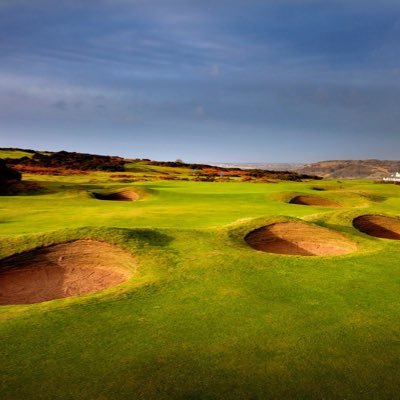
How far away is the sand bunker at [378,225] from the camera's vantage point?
1827cm

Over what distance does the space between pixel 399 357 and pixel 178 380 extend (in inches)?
124

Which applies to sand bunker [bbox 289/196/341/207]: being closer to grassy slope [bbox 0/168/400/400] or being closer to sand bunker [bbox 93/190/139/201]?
sand bunker [bbox 93/190/139/201]

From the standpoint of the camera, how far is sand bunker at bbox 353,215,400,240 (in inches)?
719

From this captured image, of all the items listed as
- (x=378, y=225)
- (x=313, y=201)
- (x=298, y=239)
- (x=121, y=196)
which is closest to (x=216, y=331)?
(x=298, y=239)

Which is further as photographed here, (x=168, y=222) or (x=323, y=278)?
(x=168, y=222)

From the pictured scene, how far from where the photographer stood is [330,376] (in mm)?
4973

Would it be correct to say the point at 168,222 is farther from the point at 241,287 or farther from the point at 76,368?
the point at 76,368

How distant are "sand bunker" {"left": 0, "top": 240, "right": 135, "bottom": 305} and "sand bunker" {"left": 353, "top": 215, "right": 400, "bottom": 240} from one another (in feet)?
38.3

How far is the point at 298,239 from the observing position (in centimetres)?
1544

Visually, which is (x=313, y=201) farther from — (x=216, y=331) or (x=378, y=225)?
(x=216, y=331)

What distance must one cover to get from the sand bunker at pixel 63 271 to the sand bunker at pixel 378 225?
38.3 ft

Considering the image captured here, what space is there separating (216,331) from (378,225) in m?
15.2

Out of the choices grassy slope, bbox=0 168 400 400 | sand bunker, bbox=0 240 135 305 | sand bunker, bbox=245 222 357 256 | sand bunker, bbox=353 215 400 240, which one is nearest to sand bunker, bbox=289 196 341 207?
sand bunker, bbox=353 215 400 240

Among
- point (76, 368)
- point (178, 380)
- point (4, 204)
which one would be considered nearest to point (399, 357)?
point (178, 380)
